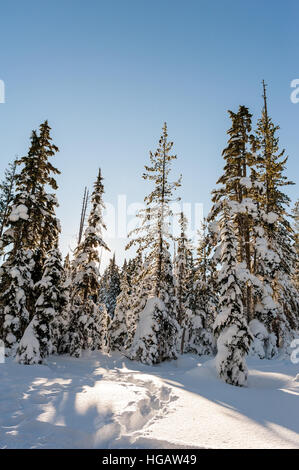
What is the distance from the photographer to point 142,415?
531 cm

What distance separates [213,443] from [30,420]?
3.24 m

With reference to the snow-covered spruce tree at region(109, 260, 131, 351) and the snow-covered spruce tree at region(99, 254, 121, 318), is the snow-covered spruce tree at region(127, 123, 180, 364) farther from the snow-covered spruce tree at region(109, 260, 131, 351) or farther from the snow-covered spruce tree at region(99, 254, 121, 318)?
the snow-covered spruce tree at region(99, 254, 121, 318)

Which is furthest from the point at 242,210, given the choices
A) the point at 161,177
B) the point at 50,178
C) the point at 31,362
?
the point at 31,362

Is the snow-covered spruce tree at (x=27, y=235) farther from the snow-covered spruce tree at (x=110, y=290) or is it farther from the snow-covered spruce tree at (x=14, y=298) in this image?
the snow-covered spruce tree at (x=110, y=290)

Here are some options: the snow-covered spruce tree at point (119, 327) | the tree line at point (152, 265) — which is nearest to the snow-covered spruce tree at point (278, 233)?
the tree line at point (152, 265)

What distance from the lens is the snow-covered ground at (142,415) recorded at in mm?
4078

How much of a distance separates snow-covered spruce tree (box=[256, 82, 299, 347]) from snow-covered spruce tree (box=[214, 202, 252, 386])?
6205 mm

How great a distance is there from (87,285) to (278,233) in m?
15.0

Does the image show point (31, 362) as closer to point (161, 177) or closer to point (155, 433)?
point (155, 433)

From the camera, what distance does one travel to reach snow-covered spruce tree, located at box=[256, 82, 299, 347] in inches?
682

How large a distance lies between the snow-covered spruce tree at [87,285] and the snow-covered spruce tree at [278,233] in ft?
37.1

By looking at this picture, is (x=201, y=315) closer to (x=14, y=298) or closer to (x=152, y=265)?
(x=152, y=265)

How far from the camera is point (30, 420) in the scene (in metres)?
4.75

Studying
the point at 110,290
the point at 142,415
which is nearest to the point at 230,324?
the point at 142,415
